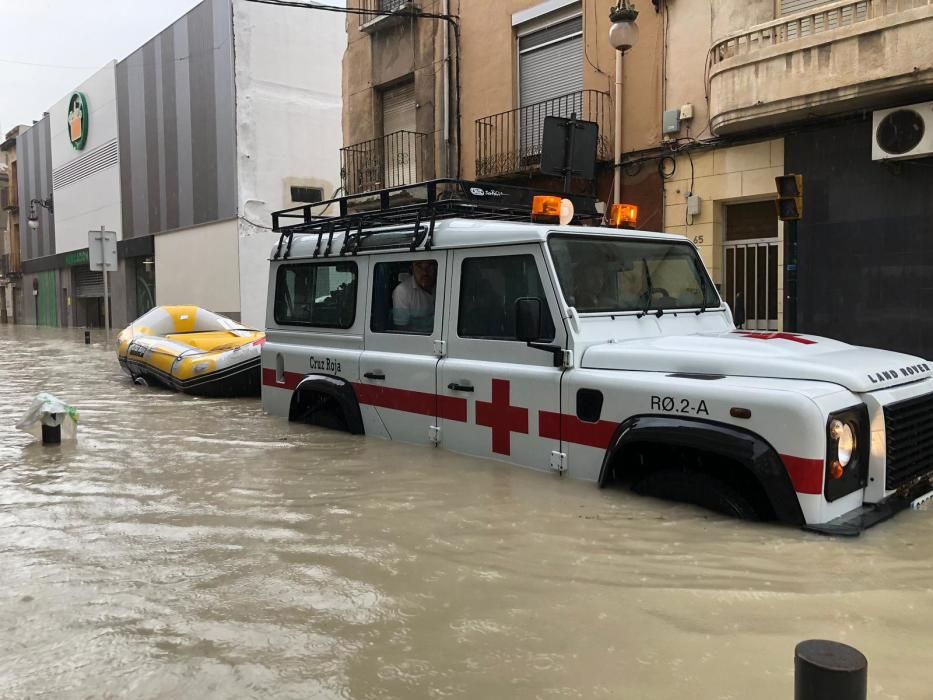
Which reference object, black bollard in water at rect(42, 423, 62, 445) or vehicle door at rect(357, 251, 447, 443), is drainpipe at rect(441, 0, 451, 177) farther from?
black bollard in water at rect(42, 423, 62, 445)

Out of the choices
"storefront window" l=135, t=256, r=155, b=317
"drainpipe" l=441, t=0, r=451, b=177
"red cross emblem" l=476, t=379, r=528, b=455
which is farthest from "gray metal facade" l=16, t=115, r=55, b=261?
"red cross emblem" l=476, t=379, r=528, b=455

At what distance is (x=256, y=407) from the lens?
909 centimetres

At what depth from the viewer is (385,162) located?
16625 millimetres

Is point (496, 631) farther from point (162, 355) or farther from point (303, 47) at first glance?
point (303, 47)

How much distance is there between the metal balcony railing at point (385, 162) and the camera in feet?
51.4

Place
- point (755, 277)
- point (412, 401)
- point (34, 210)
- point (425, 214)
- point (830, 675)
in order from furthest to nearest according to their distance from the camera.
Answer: point (34, 210), point (755, 277), point (425, 214), point (412, 401), point (830, 675)

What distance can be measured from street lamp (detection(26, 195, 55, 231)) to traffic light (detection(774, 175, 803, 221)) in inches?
1430

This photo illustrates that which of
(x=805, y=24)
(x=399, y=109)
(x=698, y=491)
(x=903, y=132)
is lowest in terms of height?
(x=698, y=491)

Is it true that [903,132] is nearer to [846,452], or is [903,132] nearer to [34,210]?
[846,452]

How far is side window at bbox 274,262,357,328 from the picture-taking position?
20.3 feet

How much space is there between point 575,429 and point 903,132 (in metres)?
6.49

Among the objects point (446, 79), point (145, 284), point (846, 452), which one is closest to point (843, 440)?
point (846, 452)

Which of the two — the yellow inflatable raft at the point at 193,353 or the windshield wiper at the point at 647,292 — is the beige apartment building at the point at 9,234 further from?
the windshield wiper at the point at 647,292

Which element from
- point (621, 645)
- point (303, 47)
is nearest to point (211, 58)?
point (303, 47)
